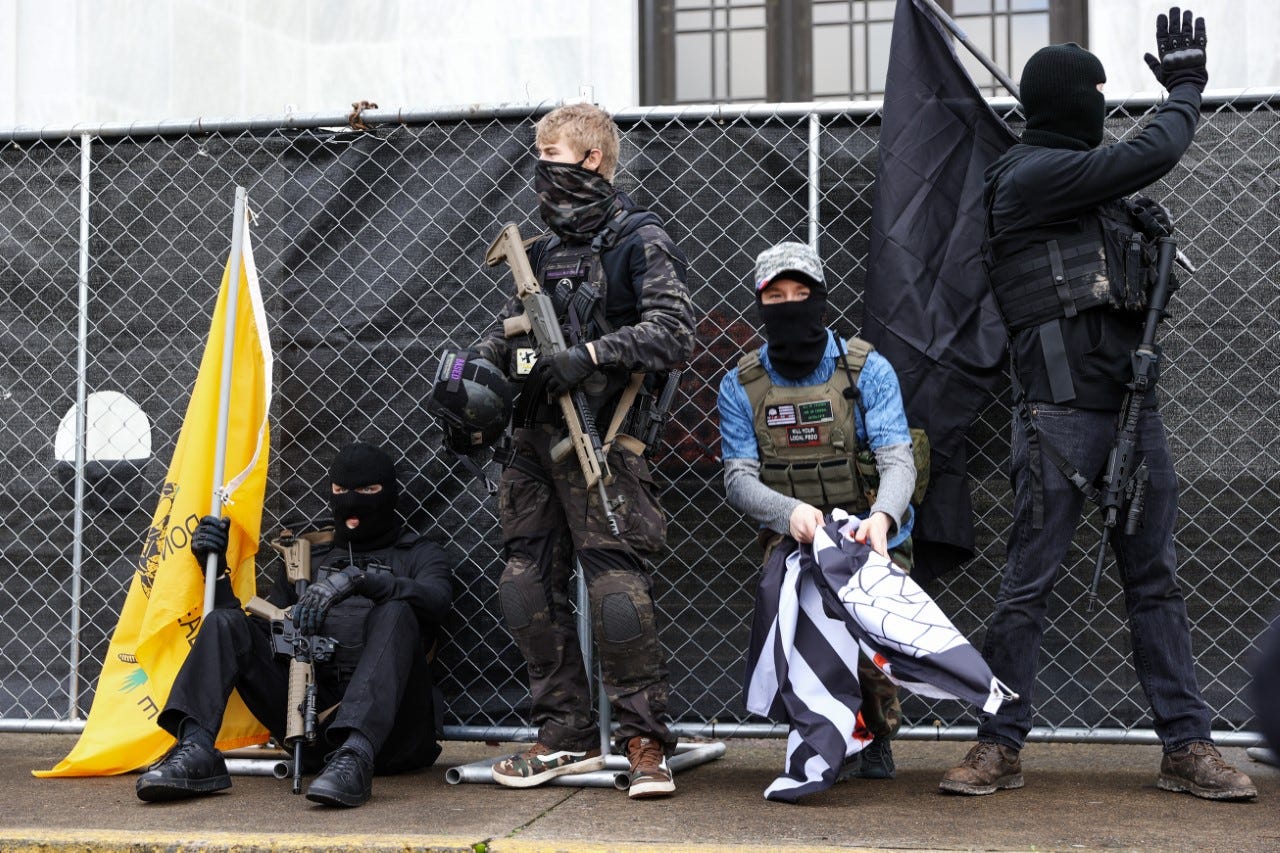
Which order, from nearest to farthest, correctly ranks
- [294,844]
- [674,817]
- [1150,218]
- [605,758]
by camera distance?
[294,844], [674,817], [1150,218], [605,758]

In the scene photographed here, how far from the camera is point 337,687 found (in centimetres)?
477

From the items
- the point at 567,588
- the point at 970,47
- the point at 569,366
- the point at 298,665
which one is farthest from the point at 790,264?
the point at 298,665

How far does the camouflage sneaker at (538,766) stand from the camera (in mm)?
4508

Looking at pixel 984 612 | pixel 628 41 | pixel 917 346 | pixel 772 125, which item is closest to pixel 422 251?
pixel 772 125

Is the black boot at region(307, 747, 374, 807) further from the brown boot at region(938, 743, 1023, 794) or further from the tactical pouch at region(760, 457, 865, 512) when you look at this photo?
the brown boot at region(938, 743, 1023, 794)

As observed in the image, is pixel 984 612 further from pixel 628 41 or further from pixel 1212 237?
pixel 628 41

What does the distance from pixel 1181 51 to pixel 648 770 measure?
8.72ft

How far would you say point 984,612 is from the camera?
496 cm

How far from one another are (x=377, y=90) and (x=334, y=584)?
523 centimetres

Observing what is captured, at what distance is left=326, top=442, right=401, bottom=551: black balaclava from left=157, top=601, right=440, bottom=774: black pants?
380 millimetres

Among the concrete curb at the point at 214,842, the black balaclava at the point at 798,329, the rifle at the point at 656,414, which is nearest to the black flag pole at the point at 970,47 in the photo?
the black balaclava at the point at 798,329

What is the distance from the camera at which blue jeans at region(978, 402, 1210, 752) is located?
425 centimetres

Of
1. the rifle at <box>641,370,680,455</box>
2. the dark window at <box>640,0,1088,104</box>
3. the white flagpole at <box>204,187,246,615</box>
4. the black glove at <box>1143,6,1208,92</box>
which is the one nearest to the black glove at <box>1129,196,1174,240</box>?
the black glove at <box>1143,6,1208,92</box>

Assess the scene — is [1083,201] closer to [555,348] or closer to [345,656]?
[555,348]
